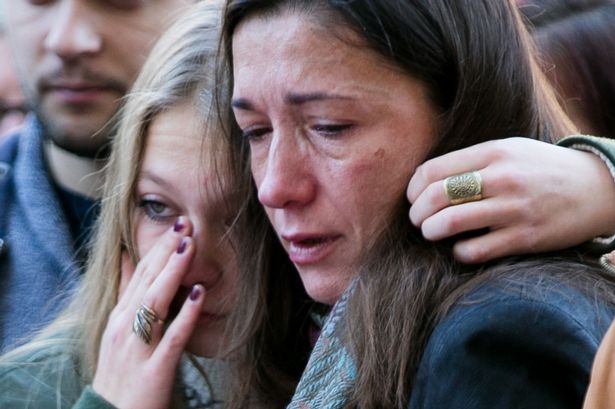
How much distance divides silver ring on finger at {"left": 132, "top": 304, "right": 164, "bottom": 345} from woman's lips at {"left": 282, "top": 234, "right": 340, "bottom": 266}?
506 millimetres

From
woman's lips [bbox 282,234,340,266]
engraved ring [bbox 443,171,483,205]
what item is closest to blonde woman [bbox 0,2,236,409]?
woman's lips [bbox 282,234,340,266]

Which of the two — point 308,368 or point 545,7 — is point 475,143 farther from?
point 545,7

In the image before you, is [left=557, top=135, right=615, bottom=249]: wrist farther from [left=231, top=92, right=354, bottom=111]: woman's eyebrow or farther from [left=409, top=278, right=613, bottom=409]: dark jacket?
[left=231, top=92, right=354, bottom=111]: woman's eyebrow

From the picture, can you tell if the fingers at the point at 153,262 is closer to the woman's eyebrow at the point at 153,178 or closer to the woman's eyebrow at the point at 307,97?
the woman's eyebrow at the point at 153,178

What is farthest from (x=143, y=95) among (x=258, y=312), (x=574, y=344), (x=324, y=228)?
(x=574, y=344)

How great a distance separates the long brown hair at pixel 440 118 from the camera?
1675 millimetres

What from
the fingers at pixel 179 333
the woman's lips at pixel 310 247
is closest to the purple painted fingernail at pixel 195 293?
the fingers at pixel 179 333

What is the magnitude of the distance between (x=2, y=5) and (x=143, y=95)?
97 cm

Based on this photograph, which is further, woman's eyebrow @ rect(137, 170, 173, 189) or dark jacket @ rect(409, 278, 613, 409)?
woman's eyebrow @ rect(137, 170, 173, 189)

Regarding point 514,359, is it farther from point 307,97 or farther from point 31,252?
point 31,252

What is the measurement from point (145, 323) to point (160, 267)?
110 mm

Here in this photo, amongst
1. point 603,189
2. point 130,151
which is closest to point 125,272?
point 130,151

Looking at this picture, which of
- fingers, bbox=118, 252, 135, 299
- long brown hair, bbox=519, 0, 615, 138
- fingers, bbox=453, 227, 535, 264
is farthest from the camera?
long brown hair, bbox=519, 0, 615, 138

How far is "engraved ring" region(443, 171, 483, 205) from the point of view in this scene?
169 centimetres
